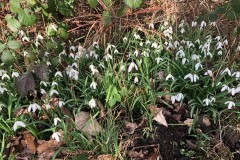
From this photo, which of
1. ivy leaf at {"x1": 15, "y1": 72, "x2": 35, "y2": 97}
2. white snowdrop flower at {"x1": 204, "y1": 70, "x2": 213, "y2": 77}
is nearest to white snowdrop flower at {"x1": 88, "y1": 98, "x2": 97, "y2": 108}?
ivy leaf at {"x1": 15, "y1": 72, "x2": 35, "y2": 97}

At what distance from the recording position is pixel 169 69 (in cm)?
280

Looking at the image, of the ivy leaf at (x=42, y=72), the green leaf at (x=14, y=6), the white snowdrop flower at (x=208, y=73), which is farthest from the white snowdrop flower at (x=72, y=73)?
the white snowdrop flower at (x=208, y=73)

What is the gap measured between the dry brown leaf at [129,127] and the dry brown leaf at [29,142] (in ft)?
2.03

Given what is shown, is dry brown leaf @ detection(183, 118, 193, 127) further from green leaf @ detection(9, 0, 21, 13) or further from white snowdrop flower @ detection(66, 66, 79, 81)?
green leaf @ detection(9, 0, 21, 13)

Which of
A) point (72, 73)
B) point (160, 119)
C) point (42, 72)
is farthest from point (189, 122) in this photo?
point (42, 72)

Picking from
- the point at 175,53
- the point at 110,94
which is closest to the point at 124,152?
the point at 110,94

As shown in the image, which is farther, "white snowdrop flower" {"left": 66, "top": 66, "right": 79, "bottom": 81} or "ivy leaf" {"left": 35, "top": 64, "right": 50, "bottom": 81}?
"white snowdrop flower" {"left": 66, "top": 66, "right": 79, "bottom": 81}

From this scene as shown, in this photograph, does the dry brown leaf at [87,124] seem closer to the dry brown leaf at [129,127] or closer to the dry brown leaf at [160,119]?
the dry brown leaf at [129,127]

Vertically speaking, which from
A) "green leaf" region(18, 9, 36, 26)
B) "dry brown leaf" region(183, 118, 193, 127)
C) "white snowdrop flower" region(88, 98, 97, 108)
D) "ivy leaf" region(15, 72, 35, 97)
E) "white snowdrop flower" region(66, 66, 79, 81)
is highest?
"green leaf" region(18, 9, 36, 26)

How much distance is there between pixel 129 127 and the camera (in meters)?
2.45

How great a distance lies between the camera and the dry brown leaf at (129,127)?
2419 mm

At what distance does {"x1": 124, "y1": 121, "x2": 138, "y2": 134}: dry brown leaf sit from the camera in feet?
7.94

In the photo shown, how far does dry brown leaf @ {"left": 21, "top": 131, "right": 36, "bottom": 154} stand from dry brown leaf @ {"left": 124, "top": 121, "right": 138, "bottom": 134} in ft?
2.03

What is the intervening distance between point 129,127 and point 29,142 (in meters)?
0.67
